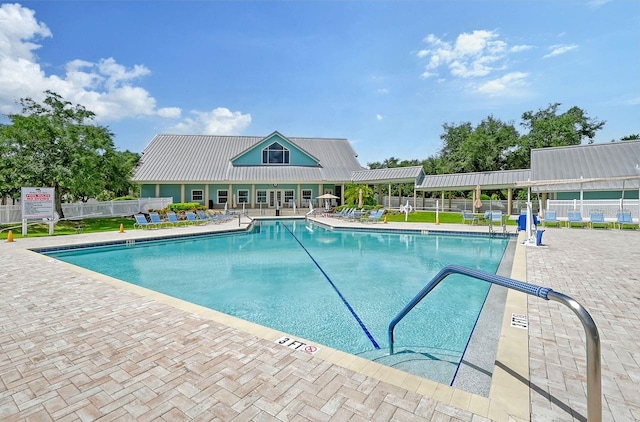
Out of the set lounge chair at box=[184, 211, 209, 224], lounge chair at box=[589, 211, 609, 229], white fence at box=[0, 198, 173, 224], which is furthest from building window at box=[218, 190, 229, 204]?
lounge chair at box=[589, 211, 609, 229]

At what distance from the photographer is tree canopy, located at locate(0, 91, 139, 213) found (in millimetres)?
16859

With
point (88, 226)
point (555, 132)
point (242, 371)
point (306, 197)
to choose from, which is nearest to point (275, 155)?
point (306, 197)

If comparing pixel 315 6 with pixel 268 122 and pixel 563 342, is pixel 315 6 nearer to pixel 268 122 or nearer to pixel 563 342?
pixel 563 342

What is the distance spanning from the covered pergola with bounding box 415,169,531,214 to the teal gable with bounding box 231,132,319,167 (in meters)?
11.1

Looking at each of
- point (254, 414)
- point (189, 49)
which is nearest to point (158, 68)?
point (189, 49)

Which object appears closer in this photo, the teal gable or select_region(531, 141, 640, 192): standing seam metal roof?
select_region(531, 141, 640, 192): standing seam metal roof

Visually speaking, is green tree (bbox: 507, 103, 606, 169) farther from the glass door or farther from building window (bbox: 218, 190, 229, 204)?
building window (bbox: 218, 190, 229, 204)

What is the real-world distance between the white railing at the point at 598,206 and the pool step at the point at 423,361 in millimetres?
20234

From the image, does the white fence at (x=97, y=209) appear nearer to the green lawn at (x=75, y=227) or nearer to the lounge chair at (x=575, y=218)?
the green lawn at (x=75, y=227)

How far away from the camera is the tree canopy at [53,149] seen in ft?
55.3

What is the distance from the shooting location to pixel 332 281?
8.91 meters

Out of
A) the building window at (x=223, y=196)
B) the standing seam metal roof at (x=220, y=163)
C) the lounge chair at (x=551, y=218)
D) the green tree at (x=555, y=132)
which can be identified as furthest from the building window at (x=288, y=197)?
the green tree at (x=555, y=132)

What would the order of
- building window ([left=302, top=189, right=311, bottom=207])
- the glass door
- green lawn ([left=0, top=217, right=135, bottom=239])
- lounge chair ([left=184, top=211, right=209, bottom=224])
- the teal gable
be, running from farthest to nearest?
building window ([left=302, top=189, right=311, bottom=207]) < the teal gable < the glass door < lounge chair ([left=184, top=211, right=209, bottom=224]) < green lawn ([left=0, top=217, right=135, bottom=239])

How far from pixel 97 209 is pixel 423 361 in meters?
24.5
